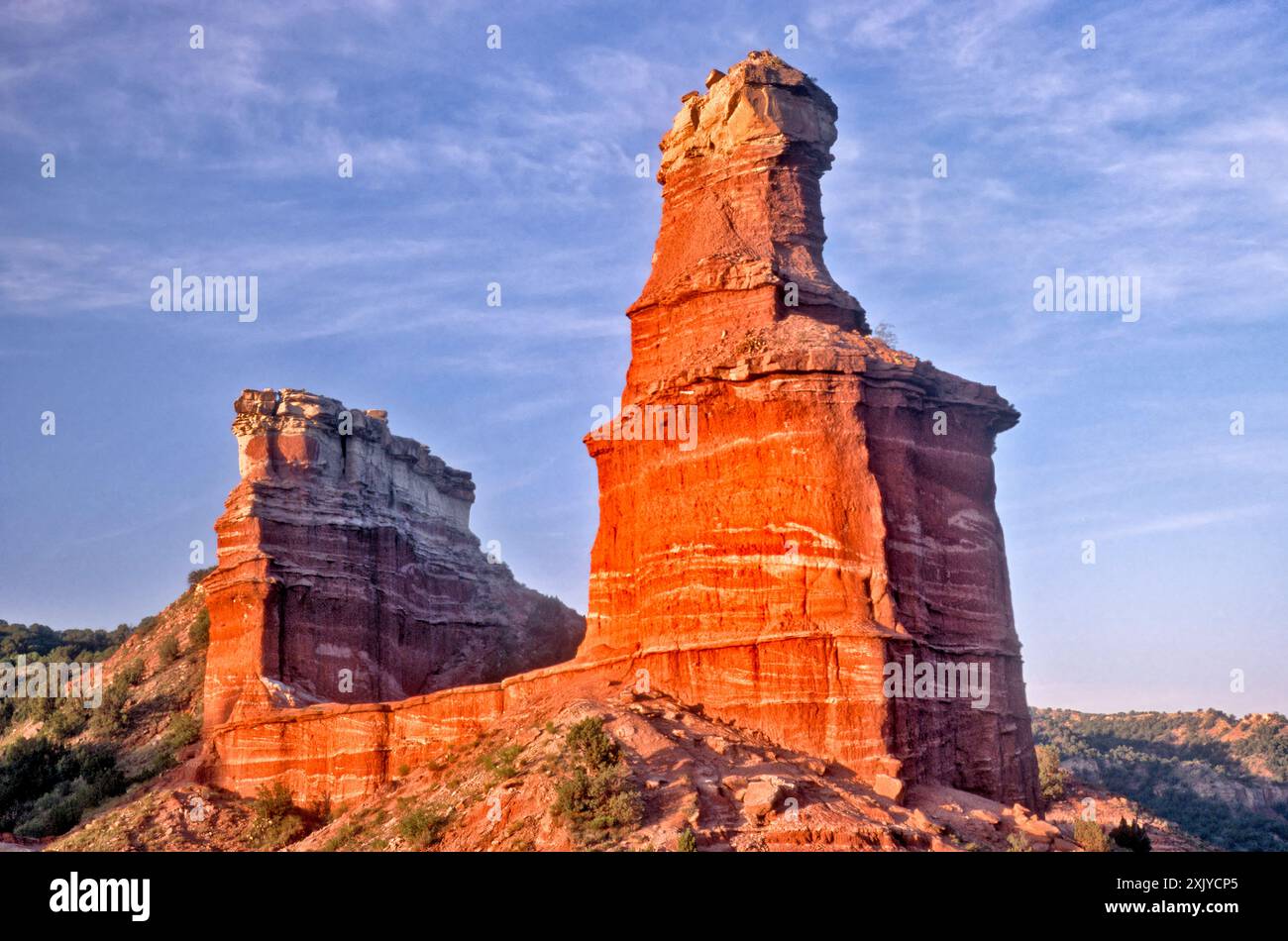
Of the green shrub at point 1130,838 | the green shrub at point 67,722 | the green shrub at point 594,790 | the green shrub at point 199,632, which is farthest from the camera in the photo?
the green shrub at point 199,632

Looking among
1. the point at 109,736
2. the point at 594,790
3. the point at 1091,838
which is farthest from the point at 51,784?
the point at 1091,838

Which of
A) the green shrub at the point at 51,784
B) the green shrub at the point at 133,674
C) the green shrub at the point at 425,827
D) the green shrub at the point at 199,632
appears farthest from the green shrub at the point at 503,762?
the green shrub at the point at 133,674

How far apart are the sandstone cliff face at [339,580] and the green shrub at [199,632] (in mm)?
9679

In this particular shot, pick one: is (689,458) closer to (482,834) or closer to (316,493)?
(482,834)

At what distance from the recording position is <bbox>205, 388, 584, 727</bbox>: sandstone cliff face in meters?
51.1

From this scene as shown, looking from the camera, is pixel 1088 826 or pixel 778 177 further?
pixel 778 177

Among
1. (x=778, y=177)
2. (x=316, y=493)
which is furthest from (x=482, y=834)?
(x=316, y=493)

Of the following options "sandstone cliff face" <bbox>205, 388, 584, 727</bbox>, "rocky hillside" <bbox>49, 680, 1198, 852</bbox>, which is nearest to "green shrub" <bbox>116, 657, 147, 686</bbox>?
"sandstone cliff face" <bbox>205, 388, 584, 727</bbox>

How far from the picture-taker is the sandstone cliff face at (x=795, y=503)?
3400cm

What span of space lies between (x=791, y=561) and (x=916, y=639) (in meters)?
→ 3.48

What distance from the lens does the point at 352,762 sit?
43906 mm

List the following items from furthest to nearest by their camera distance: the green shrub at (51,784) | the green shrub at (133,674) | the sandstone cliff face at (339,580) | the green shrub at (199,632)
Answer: the green shrub at (133,674) < the green shrub at (199,632) < the sandstone cliff face at (339,580) < the green shrub at (51,784)

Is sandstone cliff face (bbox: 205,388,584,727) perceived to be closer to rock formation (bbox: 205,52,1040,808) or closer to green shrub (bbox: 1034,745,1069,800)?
rock formation (bbox: 205,52,1040,808)

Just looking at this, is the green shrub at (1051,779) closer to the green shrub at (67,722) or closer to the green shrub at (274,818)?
the green shrub at (274,818)
